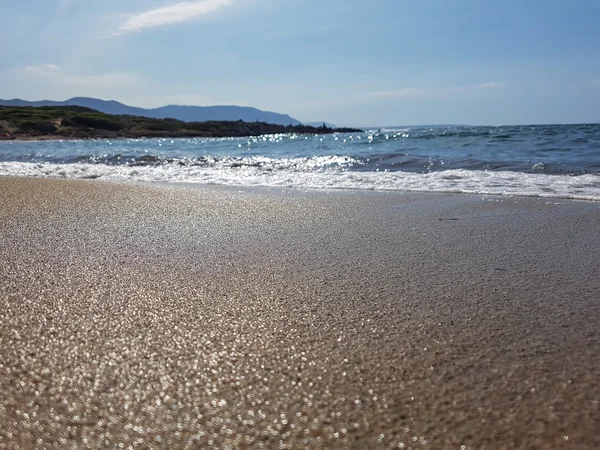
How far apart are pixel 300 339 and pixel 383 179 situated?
540cm

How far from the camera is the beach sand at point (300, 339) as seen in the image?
42.9 inches

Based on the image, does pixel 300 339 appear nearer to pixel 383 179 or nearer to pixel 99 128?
pixel 383 179

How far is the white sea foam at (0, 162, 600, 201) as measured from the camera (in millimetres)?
5367

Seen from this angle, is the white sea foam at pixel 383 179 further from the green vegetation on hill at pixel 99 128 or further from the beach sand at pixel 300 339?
the green vegetation on hill at pixel 99 128

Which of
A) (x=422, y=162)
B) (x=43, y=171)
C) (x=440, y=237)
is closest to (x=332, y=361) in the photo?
Result: (x=440, y=237)

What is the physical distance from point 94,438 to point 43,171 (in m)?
9.31

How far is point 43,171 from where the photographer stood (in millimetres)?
9289

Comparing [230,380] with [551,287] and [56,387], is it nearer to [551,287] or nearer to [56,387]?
[56,387]

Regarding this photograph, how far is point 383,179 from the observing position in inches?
265

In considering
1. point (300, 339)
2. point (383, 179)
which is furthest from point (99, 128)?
point (300, 339)

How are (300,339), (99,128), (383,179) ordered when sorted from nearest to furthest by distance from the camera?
(300,339) → (383,179) → (99,128)

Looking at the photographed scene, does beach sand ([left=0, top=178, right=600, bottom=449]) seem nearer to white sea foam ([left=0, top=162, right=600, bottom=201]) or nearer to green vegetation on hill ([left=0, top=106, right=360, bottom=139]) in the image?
white sea foam ([left=0, top=162, right=600, bottom=201])

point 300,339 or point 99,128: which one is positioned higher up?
point 99,128

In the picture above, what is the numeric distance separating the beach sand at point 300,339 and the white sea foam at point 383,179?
2345 mm
